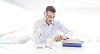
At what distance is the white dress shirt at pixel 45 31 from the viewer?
219 cm

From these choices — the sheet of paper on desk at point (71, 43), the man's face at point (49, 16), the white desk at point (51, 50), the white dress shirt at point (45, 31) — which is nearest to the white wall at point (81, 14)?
the white dress shirt at point (45, 31)

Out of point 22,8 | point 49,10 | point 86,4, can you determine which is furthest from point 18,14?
point 86,4

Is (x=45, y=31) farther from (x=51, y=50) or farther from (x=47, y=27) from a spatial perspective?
(x=51, y=50)

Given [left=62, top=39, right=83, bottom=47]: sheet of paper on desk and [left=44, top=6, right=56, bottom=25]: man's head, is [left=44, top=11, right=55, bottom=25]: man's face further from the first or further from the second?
[left=62, top=39, right=83, bottom=47]: sheet of paper on desk

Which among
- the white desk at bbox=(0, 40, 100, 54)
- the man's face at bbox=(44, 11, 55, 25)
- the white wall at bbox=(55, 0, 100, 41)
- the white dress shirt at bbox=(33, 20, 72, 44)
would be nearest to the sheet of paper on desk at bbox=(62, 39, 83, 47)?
the white desk at bbox=(0, 40, 100, 54)

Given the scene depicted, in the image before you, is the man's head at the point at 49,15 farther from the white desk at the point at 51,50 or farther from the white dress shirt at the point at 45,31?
the white desk at the point at 51,50

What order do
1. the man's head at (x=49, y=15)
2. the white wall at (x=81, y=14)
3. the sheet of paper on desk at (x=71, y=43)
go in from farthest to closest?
the white wall at (x=81, y=14), the man's head at (x=49, y=15), the sheet of paper on desk at (x=71, y=43)

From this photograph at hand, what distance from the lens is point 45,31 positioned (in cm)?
246

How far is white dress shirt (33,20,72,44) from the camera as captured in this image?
2193mm

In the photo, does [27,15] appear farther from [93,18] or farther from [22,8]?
[93,18]

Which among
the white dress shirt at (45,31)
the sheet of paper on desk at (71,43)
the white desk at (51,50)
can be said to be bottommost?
the white desk at (51,50)

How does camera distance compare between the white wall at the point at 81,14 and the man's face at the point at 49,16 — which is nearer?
the man's face at the point at 49,16

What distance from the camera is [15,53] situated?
144 cm

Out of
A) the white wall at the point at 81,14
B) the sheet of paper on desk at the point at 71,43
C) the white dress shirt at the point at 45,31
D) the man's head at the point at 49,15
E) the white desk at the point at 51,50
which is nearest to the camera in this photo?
the white desk at the point at 51,50
